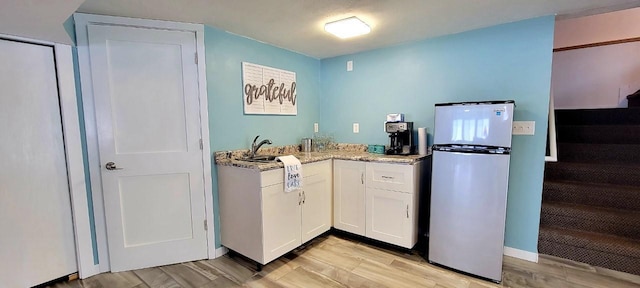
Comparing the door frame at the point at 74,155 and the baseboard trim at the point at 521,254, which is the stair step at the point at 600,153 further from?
the door frame at the point at 74,155

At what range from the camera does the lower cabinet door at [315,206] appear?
7.80 feet

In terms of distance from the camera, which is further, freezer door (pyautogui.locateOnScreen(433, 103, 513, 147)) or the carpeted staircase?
the carpeted staircase

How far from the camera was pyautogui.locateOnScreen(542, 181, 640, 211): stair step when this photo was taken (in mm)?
2299

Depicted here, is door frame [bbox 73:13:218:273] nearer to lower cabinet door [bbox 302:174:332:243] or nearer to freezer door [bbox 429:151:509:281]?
lower cabinet door [bbox 302:174:332:243]

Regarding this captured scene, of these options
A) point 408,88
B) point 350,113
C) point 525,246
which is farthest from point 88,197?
point 525,246

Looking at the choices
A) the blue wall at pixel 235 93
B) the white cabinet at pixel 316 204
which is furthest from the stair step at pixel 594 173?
the blue wall at pixel 235 93

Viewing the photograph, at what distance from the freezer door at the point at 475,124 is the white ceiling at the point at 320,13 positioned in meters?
0.73

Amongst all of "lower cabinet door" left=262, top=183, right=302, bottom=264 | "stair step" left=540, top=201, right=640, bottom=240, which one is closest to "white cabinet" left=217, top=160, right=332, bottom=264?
"lower cabinet door" left=262, top=183, right=302, bottom=264

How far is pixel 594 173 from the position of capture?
2592 millimetres

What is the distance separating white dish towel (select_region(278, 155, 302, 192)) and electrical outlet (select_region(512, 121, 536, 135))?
186 centimetres

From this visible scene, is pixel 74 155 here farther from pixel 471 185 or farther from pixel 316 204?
pixel 471 185

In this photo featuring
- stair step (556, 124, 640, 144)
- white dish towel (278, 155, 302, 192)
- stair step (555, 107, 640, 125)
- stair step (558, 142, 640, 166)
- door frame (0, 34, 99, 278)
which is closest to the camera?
door frame (0, 34, 99, 278)

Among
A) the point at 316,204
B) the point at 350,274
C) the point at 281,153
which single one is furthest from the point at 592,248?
the point at 281,153

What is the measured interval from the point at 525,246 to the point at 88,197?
3560mm
